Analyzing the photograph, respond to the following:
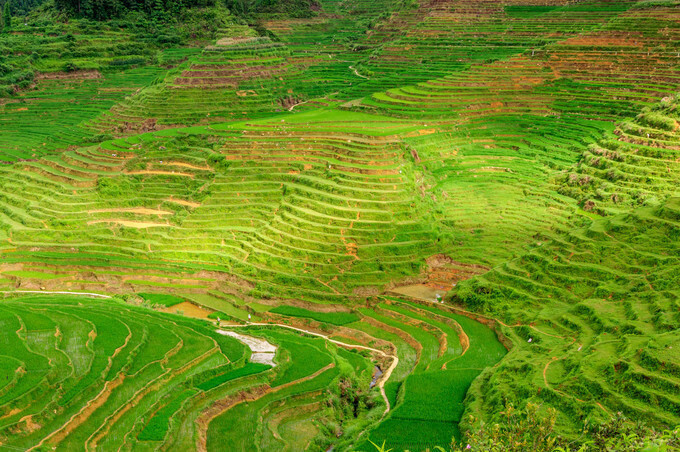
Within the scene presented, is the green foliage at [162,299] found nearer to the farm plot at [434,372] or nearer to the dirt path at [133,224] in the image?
the dirt path at [133,224]

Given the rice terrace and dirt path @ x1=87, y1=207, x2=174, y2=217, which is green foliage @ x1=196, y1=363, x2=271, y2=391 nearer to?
the rice terrace

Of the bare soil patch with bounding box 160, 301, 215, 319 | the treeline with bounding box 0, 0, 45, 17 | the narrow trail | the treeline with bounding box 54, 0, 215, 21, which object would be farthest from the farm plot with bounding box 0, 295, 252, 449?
the treeline with bounding box 0, 0, 45, 17

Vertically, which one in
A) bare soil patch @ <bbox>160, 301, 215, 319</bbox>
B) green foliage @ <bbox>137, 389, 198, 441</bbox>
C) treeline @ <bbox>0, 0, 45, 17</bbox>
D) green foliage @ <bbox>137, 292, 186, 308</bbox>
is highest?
treeline @ <bbox>0, 0, 45, 17</bbox>

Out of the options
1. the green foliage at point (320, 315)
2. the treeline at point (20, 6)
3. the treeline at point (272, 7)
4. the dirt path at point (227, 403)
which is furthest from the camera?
the treeline at point (20, 6)

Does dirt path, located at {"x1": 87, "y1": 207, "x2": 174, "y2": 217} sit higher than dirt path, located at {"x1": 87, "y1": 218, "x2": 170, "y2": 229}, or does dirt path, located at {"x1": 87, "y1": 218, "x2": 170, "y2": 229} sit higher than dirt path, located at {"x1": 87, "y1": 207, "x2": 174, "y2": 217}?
dirt path, located at {"x1": 87, "y1": 207, "x2": 174, "y2": 217}

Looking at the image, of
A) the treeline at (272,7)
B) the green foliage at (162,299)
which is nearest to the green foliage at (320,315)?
the green foliage at (162,299)

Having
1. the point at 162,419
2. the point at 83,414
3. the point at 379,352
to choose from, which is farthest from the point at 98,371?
the point at 379,352

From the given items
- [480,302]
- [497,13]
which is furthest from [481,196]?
[497,13]

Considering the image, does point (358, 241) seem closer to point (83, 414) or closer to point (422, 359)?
point (422, 359)
